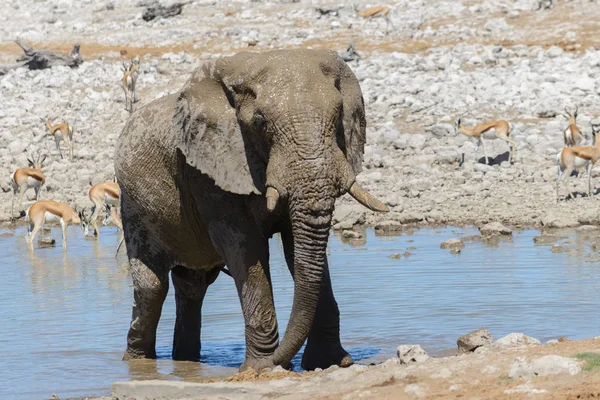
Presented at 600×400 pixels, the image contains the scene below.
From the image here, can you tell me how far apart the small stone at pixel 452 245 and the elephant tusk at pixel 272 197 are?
26.3 ft

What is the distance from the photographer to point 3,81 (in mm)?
28297

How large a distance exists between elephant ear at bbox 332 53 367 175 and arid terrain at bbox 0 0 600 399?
4.59 feet

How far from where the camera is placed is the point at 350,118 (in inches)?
284

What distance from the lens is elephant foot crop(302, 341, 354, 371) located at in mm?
7746

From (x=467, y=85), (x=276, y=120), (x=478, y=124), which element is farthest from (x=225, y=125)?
A: (x=467, y=85)

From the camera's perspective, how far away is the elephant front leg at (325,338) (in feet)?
25.2

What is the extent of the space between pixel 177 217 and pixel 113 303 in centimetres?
386

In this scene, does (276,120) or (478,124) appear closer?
(276,120)

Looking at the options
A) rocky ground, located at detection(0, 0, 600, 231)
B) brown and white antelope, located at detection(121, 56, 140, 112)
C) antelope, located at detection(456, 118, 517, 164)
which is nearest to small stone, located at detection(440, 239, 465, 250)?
rocky ground, located at detection(0, 0, 600, 231)

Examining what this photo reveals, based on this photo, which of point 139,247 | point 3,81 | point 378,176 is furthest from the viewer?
point 3,81

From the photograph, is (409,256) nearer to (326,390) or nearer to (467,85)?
(326,390)

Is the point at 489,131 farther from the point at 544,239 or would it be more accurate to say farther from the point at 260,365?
the point at 260,365

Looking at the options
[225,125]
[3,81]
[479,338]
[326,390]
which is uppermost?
[225,125]

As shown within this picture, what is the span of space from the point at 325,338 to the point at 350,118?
59.7 inches
